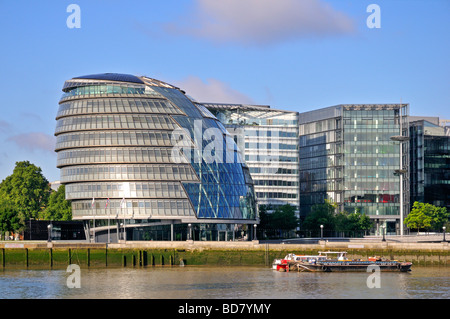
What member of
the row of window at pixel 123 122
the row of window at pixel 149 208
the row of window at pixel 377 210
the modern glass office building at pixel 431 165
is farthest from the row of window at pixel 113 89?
the modern glass office building at pixel 431 165

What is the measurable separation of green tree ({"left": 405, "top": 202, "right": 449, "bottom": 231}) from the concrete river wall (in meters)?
55.9

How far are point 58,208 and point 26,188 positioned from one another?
553 inches

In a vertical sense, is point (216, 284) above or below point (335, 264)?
below

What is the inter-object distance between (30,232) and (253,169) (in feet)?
175

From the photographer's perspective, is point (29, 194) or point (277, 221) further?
point (29, 194)

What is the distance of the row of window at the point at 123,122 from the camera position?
418 feet

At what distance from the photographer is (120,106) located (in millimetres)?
128375

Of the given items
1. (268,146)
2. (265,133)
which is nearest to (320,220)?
(268,146)

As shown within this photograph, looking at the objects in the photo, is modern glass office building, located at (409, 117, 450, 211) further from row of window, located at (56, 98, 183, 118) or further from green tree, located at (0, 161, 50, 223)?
green tree, located at (0, 161, 50, 223)

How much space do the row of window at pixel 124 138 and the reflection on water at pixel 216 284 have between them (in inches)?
1098

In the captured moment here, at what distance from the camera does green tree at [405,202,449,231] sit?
167375 mm

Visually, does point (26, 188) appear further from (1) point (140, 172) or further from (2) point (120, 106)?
(1) point (140, 172)

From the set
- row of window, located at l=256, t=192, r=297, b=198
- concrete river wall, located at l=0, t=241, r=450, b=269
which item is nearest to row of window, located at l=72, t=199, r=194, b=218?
concrete river wall, located at l=0, t=241, r=450, b=269

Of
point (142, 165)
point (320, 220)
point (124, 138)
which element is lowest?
point (320, 220)
